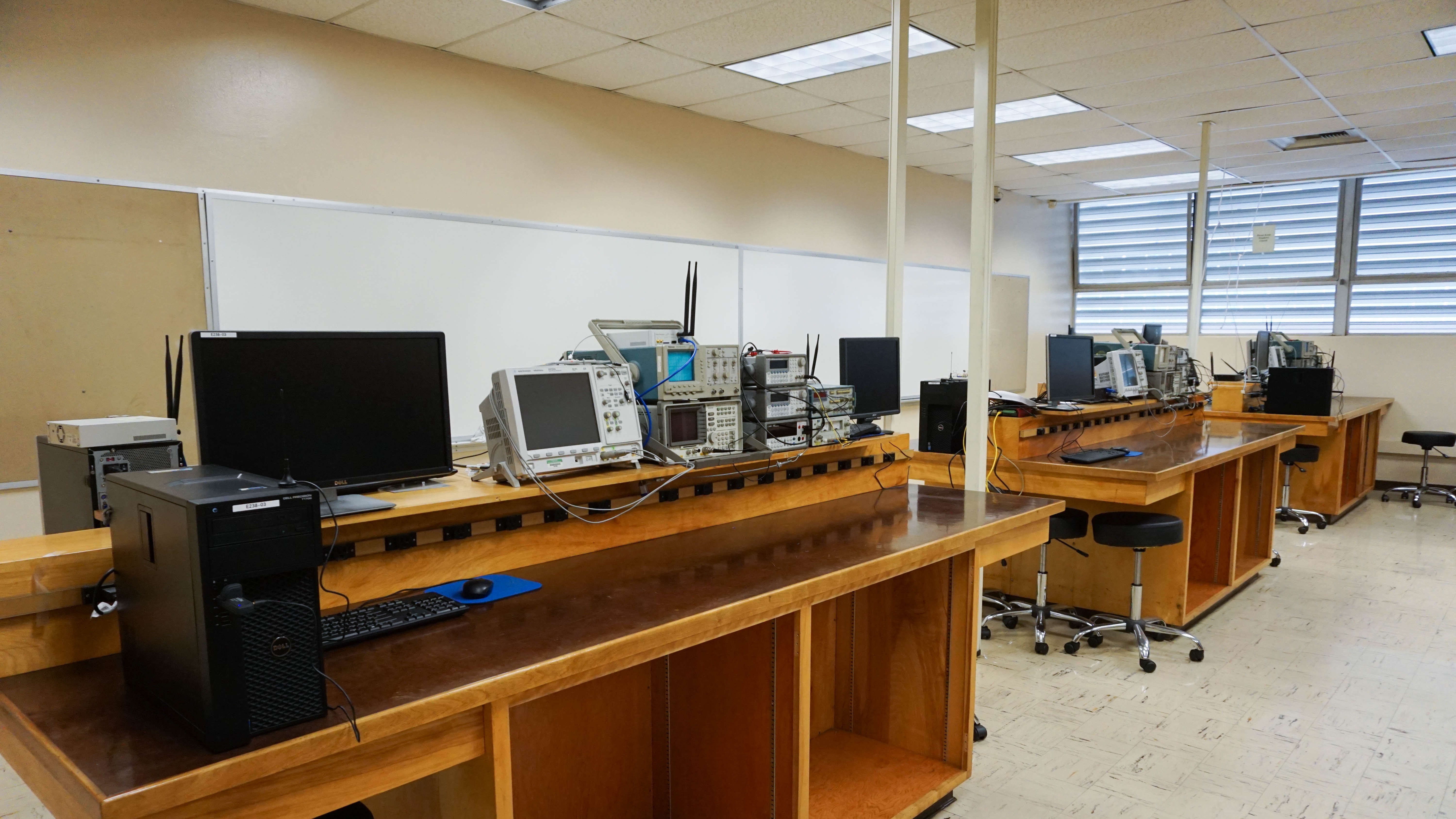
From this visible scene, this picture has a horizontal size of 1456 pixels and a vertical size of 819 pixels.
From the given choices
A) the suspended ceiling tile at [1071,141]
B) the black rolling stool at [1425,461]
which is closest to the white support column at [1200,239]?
the suspended ceiling tile at [1071,141]

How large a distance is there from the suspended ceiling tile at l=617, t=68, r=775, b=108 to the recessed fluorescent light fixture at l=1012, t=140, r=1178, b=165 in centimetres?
302

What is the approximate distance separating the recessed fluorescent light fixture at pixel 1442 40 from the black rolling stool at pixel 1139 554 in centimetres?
288

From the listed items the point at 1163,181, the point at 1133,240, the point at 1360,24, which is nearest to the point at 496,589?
the point at 1360,24

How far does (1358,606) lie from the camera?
171 inches

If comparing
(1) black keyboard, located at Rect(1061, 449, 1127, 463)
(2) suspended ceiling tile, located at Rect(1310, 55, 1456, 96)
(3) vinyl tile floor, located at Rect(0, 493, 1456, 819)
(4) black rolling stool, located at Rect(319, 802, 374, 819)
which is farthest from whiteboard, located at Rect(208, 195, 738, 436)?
(2) suspended ceiling tile, located at Rect(1310, 55, 1456, 96)

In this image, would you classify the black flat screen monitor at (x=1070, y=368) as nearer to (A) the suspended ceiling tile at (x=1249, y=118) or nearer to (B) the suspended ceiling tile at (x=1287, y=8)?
(B) the suspended ceiling tile at (x=1287, y=8)

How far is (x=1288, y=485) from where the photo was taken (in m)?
6.42

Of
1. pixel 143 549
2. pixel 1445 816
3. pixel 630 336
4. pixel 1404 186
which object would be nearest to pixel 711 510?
pixel 630 336

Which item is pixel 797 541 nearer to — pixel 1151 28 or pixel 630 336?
pixel 630 336

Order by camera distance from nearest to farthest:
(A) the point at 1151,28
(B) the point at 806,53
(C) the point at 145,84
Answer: (C) the point at 145,84, (A) the point at 1151,28, (B) the point at 806,53

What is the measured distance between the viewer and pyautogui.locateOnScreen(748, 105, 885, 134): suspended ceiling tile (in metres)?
5.61

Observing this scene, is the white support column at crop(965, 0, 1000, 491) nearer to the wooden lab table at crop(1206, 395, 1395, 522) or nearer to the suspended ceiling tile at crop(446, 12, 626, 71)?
the suspended ceiling tile at crop(446, 12, 626, 71)

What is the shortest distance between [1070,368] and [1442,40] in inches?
102

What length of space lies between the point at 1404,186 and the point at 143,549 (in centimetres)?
972
